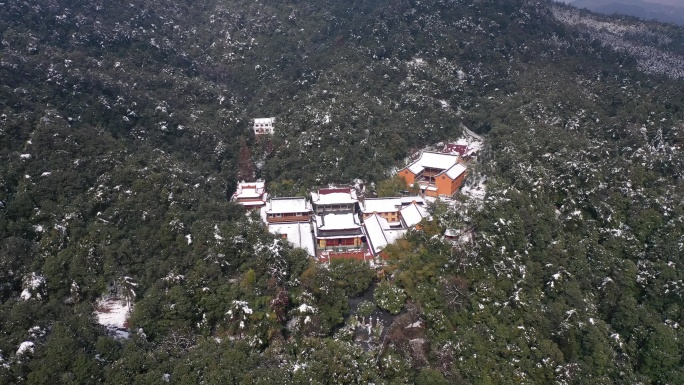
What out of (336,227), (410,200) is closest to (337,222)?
(336,227)

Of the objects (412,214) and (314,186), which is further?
(314,186)

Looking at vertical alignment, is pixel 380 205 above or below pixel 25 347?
above

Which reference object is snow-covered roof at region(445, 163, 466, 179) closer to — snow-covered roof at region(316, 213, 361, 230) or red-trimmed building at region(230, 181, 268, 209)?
snow-covered roof at region(316, 213, 361, 230)

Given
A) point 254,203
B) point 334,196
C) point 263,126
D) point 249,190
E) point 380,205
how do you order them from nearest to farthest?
point 380,205 → point 334,196 → point 254,203 → point 249,190 → point 263,126

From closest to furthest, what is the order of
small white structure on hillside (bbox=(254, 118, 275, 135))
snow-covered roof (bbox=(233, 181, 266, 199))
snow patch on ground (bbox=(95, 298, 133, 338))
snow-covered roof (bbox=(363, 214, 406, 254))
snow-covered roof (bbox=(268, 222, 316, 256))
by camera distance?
snow patch on ground (bbox=(95, 298, 133, 338)) < snow-covered roof (bbox=(363, 214, 406, 254)) < snow-covered roof (bbox=(268, 222, 316, 256)) < snow-covered roof (bbox=(233, 181, 266, 199)) < small white structure on hillside (bbox=(254, 118, 275, 135))

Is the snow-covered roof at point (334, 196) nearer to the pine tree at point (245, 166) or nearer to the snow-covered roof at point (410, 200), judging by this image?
the snow-covered roof at point (410, 200)

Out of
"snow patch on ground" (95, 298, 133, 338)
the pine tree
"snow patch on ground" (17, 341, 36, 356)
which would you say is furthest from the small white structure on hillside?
"snow patch on ground" (17, 341, 36, 356)

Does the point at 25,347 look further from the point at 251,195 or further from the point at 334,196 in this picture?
the point at 334,196
